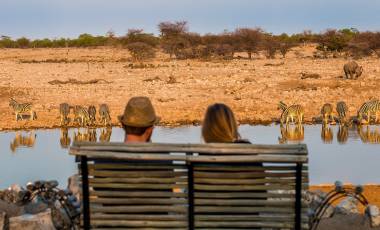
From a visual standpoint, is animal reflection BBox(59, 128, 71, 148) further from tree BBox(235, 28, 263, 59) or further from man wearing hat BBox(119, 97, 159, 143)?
tree BBox(235, 28, 263, 59)

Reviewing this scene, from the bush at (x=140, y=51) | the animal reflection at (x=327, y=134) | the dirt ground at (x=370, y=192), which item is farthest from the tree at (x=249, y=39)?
the dirt ground at (x=370, y=192)

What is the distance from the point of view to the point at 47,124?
56.6 feet

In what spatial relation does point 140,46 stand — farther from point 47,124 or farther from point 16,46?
point 16,46

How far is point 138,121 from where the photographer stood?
4.19 metres

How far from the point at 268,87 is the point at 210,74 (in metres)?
4.44

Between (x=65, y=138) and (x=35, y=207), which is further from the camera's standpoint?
(x=65, y=138)

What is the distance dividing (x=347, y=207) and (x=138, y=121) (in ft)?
10.8

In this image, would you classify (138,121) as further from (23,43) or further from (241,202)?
(23,43)

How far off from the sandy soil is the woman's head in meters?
13.3

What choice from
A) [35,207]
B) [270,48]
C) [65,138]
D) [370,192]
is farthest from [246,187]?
[270,48]

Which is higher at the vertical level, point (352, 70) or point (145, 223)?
point (352, 70)

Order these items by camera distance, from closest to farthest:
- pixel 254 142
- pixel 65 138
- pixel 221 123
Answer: pixel 221 123, pixel 254 142, pixel 65 138

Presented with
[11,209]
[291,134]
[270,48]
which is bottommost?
[291,134]

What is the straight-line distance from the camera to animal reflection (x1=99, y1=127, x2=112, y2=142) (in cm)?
1473
